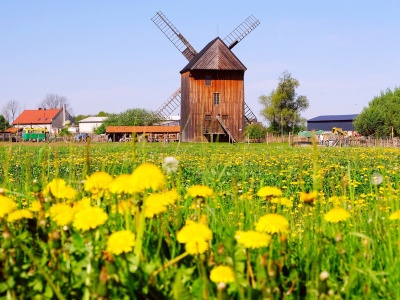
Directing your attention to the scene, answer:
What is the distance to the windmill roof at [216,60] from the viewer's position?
3650cm

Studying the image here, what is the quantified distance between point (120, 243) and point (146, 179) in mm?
262

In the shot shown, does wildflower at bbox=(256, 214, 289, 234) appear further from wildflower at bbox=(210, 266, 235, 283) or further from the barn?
the barn

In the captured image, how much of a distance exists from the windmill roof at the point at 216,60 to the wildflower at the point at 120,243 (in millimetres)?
35222

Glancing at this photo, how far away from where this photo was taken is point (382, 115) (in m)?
62.2

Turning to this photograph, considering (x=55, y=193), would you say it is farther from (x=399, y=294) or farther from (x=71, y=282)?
(x=399, y=294)

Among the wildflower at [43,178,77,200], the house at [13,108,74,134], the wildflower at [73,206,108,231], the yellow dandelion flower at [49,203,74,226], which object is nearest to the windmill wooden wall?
the wildflower at [43,178,77,200]

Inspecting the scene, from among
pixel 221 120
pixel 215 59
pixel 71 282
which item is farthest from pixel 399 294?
pixel 215 59

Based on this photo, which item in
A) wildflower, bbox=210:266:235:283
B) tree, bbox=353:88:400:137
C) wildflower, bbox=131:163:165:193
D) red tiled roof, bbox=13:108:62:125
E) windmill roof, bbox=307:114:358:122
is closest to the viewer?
wildflower, bbox=210:266:235:283

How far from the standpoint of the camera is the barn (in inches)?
4437

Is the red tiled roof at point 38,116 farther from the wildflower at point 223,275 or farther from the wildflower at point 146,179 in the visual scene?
the wildflower at point 223,275

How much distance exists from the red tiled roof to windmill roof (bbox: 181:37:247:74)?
61091 mm

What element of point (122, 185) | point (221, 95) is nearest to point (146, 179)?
point (122, 185)

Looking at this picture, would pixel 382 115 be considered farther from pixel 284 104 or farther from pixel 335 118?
pixel 335 118

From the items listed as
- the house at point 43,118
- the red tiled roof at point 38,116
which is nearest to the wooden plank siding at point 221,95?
the house at point 43,118
